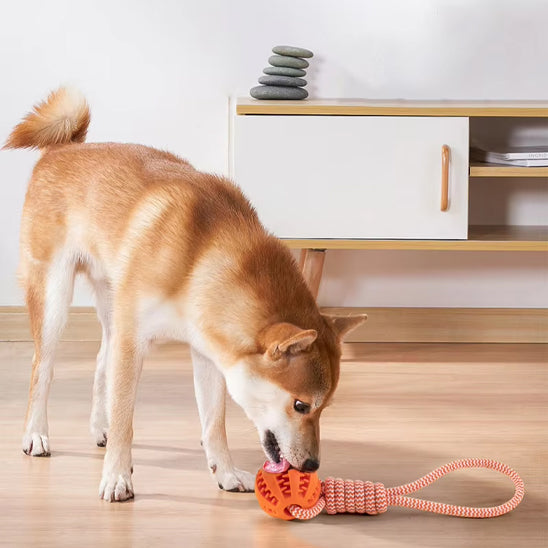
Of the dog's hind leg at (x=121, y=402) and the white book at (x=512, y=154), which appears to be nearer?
the dog's hind leg at (x=121, y=402)

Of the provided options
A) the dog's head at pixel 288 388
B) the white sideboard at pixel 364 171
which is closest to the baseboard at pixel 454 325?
the white sideboard at pixel 364 171

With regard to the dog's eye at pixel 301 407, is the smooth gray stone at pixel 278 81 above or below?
above

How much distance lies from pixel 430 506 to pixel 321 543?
0.79 feet

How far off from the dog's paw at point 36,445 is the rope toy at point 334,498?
577 millimetres

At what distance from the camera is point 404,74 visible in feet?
10.9

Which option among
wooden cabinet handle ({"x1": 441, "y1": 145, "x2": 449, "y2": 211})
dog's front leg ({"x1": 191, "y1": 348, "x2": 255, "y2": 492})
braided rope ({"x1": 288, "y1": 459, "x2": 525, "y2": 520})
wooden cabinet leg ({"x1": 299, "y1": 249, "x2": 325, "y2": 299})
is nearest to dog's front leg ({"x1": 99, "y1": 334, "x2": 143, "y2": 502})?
dog's front leg ({"x1": 191, "y1": 348, "x2": 255, "y2": 492})

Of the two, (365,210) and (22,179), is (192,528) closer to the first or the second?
(365,210)

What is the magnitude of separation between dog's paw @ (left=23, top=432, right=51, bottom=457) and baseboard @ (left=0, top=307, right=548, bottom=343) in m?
1.17

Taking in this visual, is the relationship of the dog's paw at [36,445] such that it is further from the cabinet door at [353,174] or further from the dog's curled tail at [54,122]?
the cabinet door at [353,174]

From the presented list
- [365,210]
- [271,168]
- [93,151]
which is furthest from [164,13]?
[93,151]

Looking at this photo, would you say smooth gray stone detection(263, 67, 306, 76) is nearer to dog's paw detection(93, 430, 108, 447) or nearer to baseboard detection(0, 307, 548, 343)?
baseboard detection(0, 307, 548, 343)

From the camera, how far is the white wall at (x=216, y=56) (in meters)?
3.27

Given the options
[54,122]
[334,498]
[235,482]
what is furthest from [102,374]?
[334,498]

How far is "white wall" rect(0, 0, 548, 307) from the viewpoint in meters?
3.27
